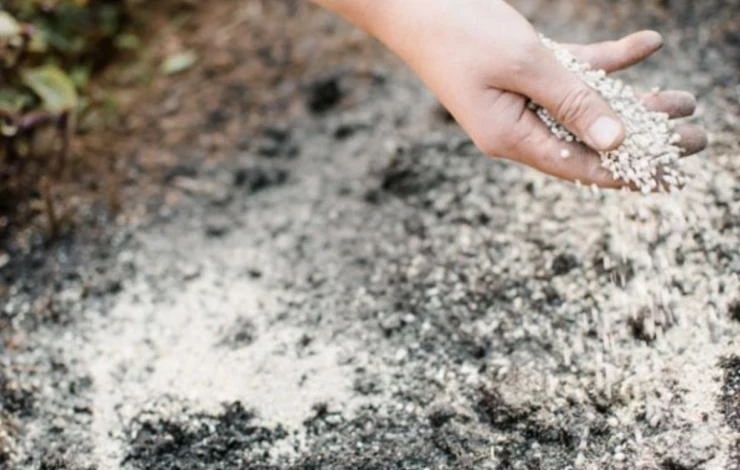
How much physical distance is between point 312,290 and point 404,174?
0.33m

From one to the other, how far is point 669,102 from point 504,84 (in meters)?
0.33

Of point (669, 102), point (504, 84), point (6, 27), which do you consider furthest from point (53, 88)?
point (669, 102)

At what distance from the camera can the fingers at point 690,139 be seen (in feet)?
4.53

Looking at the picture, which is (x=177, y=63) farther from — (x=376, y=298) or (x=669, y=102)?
(x=669, y=102)

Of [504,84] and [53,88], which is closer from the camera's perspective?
[504,84]

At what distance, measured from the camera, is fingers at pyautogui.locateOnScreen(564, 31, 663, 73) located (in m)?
1.40

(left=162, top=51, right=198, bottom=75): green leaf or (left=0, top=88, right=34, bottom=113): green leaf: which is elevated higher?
(left=0, top=88, right=34, bottom=113): green leaf

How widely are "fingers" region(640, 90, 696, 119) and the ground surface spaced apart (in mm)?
205

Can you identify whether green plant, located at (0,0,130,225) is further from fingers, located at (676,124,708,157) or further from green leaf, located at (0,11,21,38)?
fingers, located at (676,124,708,157)

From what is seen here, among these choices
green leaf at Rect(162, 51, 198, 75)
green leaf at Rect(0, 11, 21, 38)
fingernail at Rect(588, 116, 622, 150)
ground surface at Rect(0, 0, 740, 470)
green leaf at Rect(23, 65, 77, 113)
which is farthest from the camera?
green leaf at Rect(162, 51, 198, 75)

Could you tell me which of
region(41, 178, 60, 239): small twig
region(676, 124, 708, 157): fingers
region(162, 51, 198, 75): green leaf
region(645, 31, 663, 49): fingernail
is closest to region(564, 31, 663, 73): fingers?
region(645, 31, 663, 49): fingernail

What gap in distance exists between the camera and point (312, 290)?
5.39 ft

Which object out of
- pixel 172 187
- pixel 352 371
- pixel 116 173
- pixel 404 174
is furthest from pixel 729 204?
pixel 116 173

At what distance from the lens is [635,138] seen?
1338 millimetres
